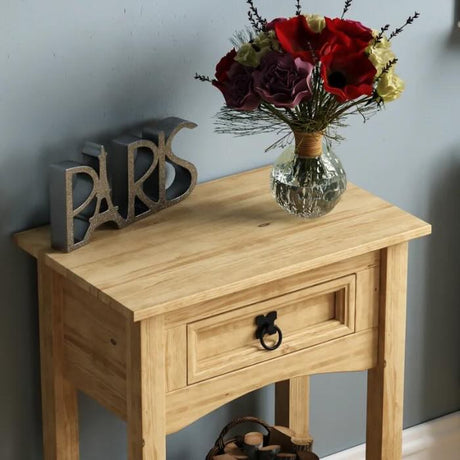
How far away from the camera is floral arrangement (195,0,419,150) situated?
1.92 meters

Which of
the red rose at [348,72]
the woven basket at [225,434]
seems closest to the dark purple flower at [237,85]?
the red rose at [348,72]

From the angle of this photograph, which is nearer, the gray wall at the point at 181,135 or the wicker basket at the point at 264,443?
the gray wall at the point at 181,135

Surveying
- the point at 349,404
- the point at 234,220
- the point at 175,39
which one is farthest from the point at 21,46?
the point at 349,404

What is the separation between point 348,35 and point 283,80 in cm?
14

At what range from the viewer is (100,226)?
205cm

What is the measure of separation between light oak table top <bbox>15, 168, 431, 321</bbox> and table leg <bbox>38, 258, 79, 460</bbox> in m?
0.10

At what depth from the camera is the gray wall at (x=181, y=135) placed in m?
2.00

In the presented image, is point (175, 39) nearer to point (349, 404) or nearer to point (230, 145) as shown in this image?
point (230, 145)

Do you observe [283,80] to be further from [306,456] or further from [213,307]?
[306,456]

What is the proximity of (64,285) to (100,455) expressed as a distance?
0.46 meters

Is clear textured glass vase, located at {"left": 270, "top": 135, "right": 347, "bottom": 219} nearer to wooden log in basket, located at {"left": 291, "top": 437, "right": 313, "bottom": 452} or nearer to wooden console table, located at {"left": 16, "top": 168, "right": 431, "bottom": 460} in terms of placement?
wooden console table, located at {"left": 16, "top": 168, "right": 431, "bottom": 460}

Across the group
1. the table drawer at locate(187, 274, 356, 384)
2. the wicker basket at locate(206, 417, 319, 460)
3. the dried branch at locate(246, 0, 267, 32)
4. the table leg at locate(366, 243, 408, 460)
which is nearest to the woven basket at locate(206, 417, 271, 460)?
the wicker basket at locate(206, 417, 319, 460)

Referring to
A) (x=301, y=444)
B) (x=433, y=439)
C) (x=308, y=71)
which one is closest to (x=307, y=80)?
(x=308, y=71)

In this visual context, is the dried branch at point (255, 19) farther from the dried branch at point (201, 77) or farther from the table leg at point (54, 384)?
the table leg at point (54, 384)
